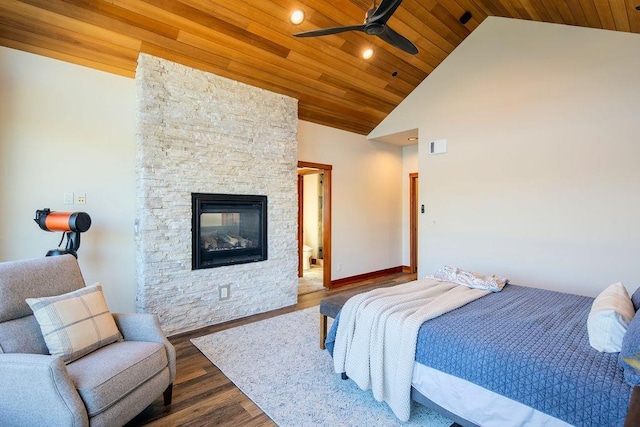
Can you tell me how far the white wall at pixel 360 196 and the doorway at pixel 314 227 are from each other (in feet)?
0.39

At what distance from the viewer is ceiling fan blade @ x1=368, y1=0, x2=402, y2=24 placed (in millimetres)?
2170

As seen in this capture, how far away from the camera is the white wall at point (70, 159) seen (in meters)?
2.91

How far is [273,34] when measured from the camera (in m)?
3.45

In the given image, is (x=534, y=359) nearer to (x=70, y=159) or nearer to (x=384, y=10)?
(x=384, y=10)

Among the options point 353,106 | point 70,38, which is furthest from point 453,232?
point 70,38

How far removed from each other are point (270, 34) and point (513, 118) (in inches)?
126

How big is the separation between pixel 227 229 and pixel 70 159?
5.62 feet

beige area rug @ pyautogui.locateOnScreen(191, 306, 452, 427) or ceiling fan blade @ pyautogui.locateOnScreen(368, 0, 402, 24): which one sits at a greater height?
ceiling fan blade @ pyautogui.locateOnScreen(368, 0, 402, 24)

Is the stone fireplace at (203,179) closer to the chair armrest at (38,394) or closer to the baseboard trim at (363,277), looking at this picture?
the baseboard trim at (363,277)

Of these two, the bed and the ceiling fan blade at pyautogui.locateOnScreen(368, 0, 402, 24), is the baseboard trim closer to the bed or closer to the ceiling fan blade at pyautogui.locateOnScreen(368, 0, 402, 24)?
the bed

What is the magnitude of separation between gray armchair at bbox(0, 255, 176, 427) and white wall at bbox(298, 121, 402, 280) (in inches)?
135

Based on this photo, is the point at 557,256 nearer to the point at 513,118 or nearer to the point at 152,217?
the point at 513,118

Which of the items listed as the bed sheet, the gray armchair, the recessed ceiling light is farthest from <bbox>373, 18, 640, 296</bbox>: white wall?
the gray armchair

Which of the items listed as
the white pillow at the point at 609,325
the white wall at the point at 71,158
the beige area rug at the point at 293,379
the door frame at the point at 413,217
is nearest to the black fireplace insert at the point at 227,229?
the white wall at the point at 71,158
